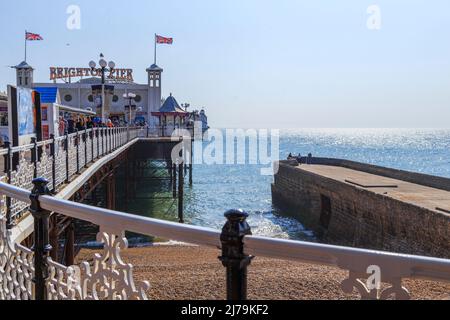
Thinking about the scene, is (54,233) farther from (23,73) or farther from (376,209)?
(23,73)

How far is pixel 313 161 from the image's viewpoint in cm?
4178

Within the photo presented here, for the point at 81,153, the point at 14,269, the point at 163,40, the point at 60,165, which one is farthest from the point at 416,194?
the point at 163,40

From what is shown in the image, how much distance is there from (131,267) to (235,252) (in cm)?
83

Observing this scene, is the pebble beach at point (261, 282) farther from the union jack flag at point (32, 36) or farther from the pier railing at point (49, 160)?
the union jack flag at point (32, 36)

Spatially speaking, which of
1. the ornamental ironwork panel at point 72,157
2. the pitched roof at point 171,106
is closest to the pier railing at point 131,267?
the ornamental ironwork panel at point 72,157

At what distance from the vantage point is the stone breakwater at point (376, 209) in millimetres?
16141

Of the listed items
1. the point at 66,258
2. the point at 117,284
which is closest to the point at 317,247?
the point at 117,284

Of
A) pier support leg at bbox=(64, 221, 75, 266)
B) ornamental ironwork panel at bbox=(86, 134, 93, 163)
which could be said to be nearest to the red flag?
ornamental ironwork panel at bbox=(86, 134, 93, 163)

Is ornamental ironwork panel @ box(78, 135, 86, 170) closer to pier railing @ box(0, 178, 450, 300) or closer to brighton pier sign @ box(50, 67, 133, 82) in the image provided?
pier railing @ box(0, 178, 450, 300)

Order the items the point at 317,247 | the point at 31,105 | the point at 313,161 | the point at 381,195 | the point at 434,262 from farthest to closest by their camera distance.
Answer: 1. the point at 313,161
2. the point at 381,195
3. the point at 31,105
4. the point at 317,247
5. the point at 434,262

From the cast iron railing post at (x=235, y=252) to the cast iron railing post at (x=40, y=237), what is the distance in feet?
5.43

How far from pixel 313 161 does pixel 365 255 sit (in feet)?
132

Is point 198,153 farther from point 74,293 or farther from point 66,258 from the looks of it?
point 74,293

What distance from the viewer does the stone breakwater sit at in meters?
16.1
